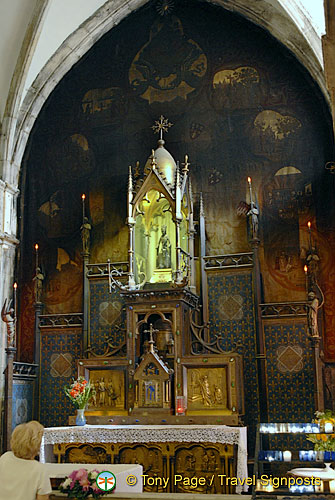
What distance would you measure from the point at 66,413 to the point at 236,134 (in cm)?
659

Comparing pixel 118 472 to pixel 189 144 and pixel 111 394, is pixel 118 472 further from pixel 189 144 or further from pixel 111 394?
pixel 189 144

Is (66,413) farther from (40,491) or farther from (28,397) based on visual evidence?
(40,491)

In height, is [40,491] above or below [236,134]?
below

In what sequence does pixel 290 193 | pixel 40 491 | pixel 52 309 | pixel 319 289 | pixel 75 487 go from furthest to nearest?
pixel 52 309, pixel 290 193, pixel 319 289, pixel 75 487, pixel 40 491

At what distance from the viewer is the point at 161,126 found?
13.2 m

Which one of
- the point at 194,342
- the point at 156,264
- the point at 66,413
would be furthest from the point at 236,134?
the point at 66,413

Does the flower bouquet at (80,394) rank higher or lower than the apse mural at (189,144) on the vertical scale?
lower

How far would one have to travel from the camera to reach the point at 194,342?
11953 millimetres

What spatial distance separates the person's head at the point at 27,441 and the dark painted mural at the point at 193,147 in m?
7.61

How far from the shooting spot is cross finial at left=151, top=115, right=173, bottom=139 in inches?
521

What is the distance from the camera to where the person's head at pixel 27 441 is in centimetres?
464

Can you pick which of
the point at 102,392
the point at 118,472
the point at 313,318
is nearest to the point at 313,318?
the point at 313,318

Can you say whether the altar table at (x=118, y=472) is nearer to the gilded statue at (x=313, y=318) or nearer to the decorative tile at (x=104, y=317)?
the gilded statue at (x=313, y=318)

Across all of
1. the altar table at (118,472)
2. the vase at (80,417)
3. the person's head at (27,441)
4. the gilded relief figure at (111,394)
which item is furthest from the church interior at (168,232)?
the person's head at (27,441)
